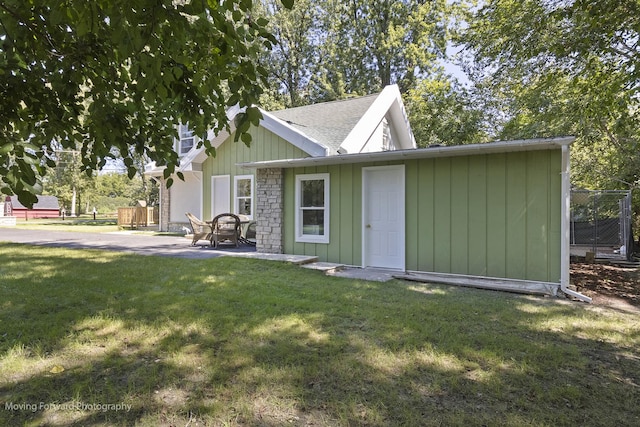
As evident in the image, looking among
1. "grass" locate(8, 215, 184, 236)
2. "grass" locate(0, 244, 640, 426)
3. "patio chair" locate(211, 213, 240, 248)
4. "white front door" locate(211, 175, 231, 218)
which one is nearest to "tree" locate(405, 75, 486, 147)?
"white front door" locate(211, 175, 231, 218)

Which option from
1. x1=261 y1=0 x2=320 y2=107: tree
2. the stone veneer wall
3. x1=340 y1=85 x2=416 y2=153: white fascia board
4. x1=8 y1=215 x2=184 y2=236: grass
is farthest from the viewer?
x1=261 y1=0 x2=320 y2=107: tree

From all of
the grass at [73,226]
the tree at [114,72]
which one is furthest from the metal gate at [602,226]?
the grass at [73,226]

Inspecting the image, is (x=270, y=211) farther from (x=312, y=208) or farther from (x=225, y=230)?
(x=225, y=230)

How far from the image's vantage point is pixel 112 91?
10.4ft

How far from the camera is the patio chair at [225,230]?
11078 millimetres

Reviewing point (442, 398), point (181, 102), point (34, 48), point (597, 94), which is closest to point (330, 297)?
point (442, 398)

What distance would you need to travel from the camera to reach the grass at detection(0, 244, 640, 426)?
2.60 metres

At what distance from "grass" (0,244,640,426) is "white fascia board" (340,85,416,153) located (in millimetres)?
6259

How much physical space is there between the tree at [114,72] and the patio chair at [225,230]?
7927 mm

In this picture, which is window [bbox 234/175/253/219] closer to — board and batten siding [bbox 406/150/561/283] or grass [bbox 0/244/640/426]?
board and batten siding [bbox 406/150/561/283]

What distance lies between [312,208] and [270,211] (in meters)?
1.17

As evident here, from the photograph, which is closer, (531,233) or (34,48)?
(34,48)

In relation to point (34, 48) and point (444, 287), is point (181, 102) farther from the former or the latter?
point (444, 287)

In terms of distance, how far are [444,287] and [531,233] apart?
5.81ft
